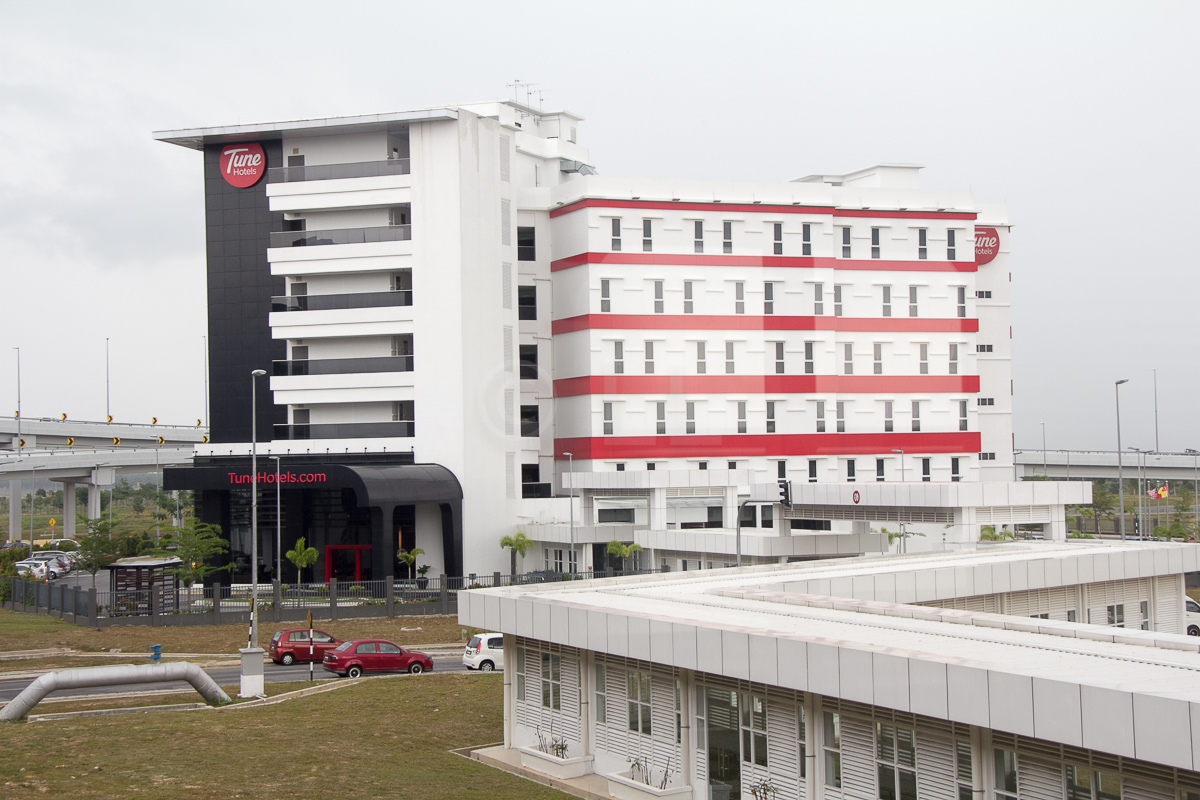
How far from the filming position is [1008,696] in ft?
51.0

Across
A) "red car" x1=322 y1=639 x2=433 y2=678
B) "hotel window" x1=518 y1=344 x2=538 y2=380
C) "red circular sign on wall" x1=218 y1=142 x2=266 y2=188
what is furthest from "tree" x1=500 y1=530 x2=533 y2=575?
"red circular sign on wall" x1=218 y1=142 x2=266 y2=188

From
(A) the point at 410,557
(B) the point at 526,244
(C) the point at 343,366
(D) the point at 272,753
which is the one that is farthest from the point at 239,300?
(D) the point at 272,753

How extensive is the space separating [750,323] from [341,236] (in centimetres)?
2548

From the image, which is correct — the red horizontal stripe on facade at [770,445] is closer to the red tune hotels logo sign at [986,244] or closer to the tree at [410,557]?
the tree at [410,557]

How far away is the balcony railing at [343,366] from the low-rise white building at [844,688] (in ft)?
126

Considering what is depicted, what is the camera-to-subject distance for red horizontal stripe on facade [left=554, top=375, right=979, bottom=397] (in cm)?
7150

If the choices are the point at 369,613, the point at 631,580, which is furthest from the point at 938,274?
the point at 631,580

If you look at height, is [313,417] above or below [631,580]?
above

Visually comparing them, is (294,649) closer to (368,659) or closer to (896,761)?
(368,659)

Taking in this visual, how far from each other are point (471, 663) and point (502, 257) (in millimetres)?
33646

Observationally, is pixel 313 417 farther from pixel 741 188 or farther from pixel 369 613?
pixel 741 188

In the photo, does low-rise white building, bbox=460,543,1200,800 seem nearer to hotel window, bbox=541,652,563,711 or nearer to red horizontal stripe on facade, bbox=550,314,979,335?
hotel window, bbox=541,652,563,711

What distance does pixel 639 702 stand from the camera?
922 inches

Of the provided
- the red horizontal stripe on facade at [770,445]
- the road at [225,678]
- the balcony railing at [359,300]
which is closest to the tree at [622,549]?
the red horizontal stripe on facade at [770,445]
